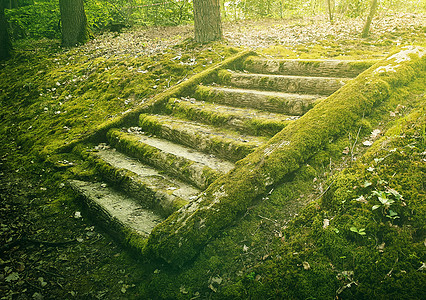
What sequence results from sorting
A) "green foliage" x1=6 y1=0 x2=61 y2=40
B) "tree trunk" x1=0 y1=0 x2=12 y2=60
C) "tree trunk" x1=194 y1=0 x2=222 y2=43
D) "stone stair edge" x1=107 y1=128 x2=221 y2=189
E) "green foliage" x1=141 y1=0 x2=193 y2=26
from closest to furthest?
"stone stair edge" x1=107 y1=128 x2=221 y2=189 → "tree trunk" x1=194 y1=0 x2=222 y2=43 → "tree trunk" x1=0 y1=0 x2=12 y2=60 → "green foliage" x1=6 y1=0 x2=61 y2=40 → "green foliage" x1=141 y1=0 x2=193 y2=26

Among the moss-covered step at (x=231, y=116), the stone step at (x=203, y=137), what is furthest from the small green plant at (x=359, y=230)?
the moss-covered step at (x=231, y=116)

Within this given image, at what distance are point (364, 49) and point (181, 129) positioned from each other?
14.9 feet

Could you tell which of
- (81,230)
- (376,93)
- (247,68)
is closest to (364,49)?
(247,68)

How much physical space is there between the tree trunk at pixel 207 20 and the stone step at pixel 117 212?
202 inches

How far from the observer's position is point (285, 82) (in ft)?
15.5

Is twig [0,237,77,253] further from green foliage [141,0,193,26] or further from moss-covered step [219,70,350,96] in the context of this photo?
green foliage [141,0,193,26]

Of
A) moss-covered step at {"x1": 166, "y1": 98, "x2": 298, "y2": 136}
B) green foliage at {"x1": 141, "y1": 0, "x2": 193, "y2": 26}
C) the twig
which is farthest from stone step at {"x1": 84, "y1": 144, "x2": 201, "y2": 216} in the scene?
green foliage at {"x1": 141, "y1": 0, "x2": 193, "y2": 26}

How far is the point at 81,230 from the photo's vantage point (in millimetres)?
3418

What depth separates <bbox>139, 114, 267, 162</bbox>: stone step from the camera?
11.7ft

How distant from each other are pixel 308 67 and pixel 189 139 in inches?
103

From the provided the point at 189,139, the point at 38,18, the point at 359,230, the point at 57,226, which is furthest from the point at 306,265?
the point at 38,18

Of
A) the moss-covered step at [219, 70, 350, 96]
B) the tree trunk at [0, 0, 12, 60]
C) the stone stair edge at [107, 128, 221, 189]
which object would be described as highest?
the tree trunk at [0, 0, 12, 60]

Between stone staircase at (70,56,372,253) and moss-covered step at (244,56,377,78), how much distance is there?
0.05 ft

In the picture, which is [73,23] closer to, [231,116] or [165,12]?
[165,12]
